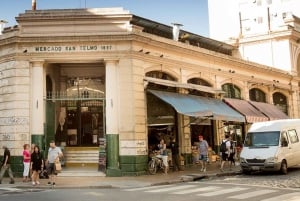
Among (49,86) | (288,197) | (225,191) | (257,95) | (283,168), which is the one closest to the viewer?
(288,197)

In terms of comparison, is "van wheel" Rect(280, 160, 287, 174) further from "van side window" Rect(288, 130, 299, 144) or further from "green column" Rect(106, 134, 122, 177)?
"green column" Rect(106, 134, 122, 177)

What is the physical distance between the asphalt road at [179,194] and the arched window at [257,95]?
17.0 metres

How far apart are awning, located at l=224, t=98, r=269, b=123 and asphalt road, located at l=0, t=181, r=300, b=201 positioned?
11474 millimetres

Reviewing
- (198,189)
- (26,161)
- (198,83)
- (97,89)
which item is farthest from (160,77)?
(198,189)

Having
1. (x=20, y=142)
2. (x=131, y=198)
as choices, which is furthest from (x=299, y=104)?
(x=131, y=198)

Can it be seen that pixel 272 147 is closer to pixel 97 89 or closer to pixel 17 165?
pixel 97 89

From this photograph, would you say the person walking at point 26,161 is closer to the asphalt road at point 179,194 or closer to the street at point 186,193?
the street at point 186,193

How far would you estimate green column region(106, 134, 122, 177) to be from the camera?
19.4m

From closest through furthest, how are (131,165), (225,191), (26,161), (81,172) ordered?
(225,191)
(26,161)
(131,165)
(81,172)

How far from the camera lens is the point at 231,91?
28688 millimetres

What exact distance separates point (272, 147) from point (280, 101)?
1705 cm

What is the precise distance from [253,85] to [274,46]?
626 cm

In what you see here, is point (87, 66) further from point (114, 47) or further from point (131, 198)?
point (131, 198)

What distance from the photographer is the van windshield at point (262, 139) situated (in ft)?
63.9
